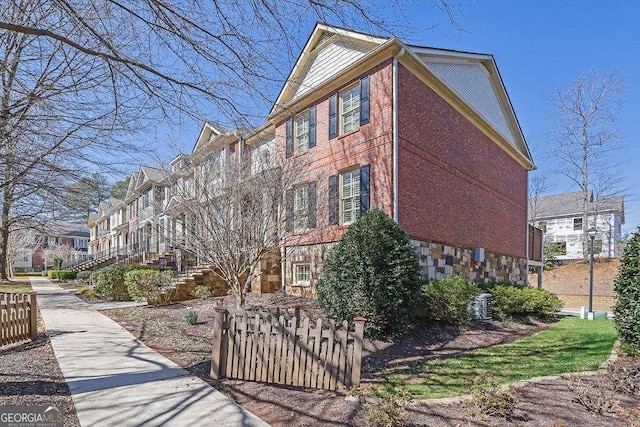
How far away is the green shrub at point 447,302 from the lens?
8797 mm

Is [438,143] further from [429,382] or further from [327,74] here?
[429,382]

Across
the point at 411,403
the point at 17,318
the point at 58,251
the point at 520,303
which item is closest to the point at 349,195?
the point at 520,303

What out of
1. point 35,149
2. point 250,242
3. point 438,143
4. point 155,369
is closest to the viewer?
point 155,369

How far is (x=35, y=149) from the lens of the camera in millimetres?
6121

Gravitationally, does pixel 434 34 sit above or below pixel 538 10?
below

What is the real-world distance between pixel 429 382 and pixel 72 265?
123 feet

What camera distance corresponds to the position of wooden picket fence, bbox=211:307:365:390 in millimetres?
4980

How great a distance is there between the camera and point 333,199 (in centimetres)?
1191

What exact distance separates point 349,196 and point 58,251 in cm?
4374

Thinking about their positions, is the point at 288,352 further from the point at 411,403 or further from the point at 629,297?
the point at 629,297

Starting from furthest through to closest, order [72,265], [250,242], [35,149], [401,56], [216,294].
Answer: [72,265] → [216,294] → [401,56] → [250,242] → [35,149]

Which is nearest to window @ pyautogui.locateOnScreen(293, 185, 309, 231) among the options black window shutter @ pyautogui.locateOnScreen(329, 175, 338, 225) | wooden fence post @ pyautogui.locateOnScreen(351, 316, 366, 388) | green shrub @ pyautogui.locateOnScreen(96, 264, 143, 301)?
black window shutter @ pyautogui.locateOnScreen(329, 175, 338, 225)

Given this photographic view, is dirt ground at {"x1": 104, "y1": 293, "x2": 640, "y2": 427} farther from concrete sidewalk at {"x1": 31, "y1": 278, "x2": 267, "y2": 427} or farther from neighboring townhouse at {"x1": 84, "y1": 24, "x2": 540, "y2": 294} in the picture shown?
neighboring townhouse at {"x1": 84, "y1": 24, "x2": 540, "y2": 294}

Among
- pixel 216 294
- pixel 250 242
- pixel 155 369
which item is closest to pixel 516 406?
pixel 155 369
